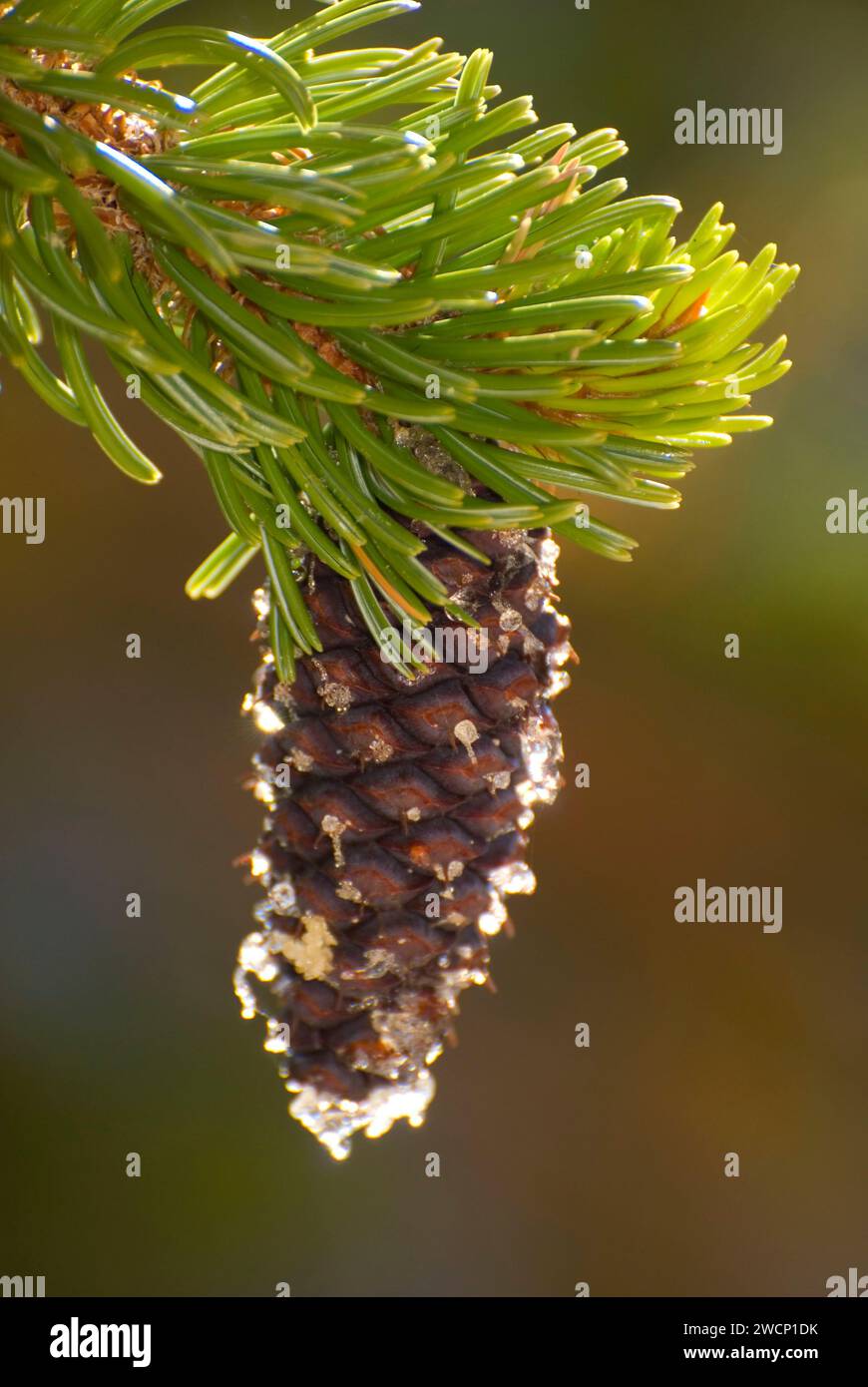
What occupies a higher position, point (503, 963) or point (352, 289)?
point (352, 289)

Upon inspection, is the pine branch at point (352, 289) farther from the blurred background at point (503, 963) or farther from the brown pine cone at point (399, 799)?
the blurred background at point (503, 963)

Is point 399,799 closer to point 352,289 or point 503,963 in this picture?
point 352,289

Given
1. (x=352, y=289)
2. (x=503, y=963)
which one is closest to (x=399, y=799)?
(x=352, y=289)

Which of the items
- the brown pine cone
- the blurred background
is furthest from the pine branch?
the blurred background

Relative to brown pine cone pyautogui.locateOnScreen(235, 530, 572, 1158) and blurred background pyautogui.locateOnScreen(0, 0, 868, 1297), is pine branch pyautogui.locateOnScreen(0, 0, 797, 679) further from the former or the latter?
blurred background pyautogui.locateOnScreen(0, 0, 868, 1297)

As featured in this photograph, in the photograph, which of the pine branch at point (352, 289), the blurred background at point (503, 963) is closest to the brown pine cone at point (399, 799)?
the pine branch at point (352, 289)

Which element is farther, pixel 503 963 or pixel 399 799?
A: pixel 503 963

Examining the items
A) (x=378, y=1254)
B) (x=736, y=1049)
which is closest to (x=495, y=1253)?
(x=378, y=1254)
